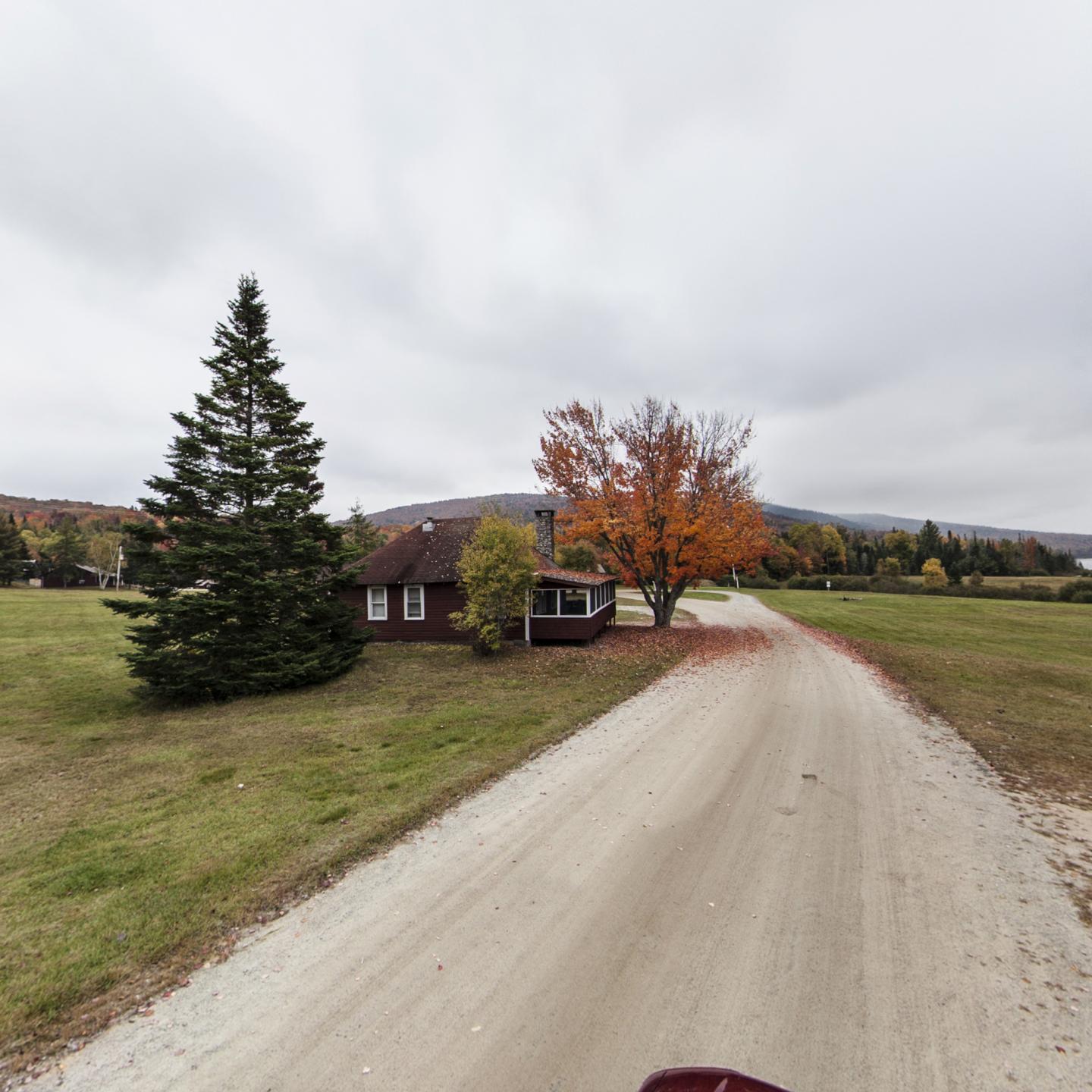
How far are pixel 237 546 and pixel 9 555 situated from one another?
74185mm

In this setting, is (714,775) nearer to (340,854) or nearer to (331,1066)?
(340,854)

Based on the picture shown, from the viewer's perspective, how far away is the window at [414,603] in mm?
20859

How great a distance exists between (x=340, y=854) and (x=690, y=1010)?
3.56 metres

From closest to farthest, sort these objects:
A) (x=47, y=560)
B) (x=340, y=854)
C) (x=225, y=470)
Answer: (x=340, y=854), (x=225, y=470), (x=47, y=560)

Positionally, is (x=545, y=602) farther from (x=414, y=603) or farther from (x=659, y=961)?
(x=659, y=961)

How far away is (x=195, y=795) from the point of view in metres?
7.00

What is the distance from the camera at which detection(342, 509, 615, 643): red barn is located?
65.9 ft

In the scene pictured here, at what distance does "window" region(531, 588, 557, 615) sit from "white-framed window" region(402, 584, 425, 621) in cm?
467

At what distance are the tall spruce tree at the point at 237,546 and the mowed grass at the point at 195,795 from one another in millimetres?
1097

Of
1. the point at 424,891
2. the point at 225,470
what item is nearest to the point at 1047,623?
the point at 424,891

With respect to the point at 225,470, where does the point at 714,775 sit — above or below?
below

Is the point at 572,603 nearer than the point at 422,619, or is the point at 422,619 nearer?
the point at 572,603

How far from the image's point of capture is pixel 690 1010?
3.36m

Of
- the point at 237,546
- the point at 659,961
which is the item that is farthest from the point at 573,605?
the point at 659,961
